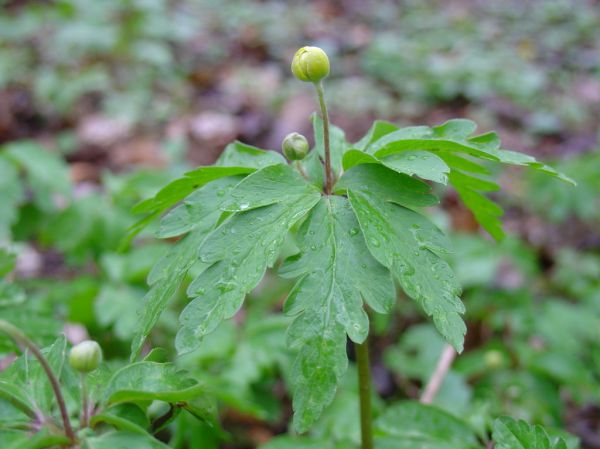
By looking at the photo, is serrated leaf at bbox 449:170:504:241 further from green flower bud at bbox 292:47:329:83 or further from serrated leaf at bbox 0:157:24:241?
serrated leaf at bbox 0:157:24:241

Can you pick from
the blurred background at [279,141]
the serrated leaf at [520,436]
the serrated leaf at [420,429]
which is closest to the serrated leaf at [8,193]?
the blurred background at [279,141]

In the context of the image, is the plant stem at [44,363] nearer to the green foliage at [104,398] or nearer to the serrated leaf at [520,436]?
the green foliage at [104,398]

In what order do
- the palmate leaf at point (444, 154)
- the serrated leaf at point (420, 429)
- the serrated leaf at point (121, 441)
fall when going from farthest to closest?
the serrated leaf at point (420, 429), the palmate leaf at point (444, 154), the serrated leaf at point (121, 441)

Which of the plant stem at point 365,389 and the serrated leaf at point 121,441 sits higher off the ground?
the serrated leaf at point 121,441

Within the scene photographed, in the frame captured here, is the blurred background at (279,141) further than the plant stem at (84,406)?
Yes

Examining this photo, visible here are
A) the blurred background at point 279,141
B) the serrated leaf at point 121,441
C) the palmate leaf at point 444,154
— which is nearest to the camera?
the serrated leaf at point 121,441

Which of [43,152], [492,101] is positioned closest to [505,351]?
[43,152]

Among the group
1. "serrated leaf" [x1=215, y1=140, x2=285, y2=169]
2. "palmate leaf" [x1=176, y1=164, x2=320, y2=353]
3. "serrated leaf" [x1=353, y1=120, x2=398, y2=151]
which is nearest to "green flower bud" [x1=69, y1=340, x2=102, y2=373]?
"palmate leaf" [x1=176, y1=164, x2=320, y2=353]
